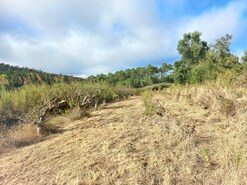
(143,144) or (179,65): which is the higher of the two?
(179,65)

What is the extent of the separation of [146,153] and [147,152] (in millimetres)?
32

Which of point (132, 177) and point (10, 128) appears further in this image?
Answer: point (10, 128)

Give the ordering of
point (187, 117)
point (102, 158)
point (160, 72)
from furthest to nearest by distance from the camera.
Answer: point (160, 72), point (187, 117), point (102, 158)

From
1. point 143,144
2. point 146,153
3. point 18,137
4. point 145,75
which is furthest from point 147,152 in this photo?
point 145,75

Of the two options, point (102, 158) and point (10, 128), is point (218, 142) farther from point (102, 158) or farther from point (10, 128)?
point (10, 128)

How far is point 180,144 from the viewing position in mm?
2969

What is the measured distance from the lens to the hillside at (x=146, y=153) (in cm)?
237

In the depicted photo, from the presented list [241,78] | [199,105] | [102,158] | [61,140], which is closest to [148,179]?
[102,158]

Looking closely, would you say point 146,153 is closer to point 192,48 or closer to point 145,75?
point 145,75

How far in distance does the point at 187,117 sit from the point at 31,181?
292cm

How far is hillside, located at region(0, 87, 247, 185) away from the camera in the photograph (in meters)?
2.37

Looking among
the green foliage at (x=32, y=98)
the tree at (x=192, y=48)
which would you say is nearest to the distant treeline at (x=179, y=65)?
the tree at (x=192, y=48)

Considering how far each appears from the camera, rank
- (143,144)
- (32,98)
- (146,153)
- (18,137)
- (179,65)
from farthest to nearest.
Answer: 1. (179,65)
2. (32,98)
3. (18,137)
4. (143,144)
5. (146,153)

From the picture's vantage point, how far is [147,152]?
286 cm
